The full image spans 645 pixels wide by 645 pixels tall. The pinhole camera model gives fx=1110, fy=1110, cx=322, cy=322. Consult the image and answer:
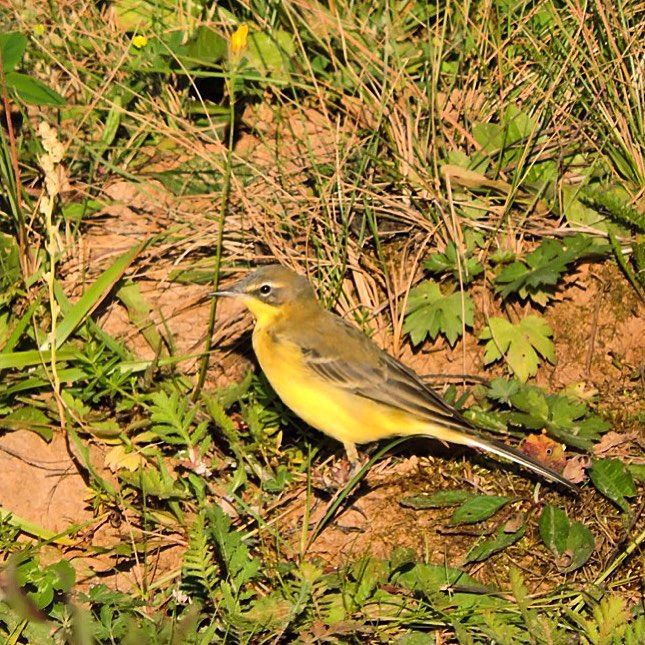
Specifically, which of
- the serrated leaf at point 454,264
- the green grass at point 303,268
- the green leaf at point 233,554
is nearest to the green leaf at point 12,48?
the green grass at point 303,268

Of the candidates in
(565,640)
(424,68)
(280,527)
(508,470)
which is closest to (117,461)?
(280,527)

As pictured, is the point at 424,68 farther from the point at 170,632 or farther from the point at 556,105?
the point at 170,632

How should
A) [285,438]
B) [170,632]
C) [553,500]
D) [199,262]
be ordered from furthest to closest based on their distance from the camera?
[199,262] → [285,438] → [553,500] → [170,632]

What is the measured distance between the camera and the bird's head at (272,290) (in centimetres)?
649

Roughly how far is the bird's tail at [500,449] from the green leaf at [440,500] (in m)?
0.27

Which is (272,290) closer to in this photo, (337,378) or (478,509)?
(337,378)

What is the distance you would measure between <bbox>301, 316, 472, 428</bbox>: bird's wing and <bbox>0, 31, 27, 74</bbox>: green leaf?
8.23ft

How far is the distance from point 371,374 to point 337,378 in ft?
0.63

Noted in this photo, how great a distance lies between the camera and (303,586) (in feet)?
16.2

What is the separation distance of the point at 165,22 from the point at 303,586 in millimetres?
4602

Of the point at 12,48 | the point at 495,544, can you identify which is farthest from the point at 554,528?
the point at 12,48

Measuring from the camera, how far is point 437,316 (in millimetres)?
6723

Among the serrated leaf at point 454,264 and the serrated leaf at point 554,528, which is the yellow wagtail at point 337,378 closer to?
the serrated leaf at point 554,528

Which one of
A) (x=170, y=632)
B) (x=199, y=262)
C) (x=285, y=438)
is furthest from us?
(x=199, y=262)
